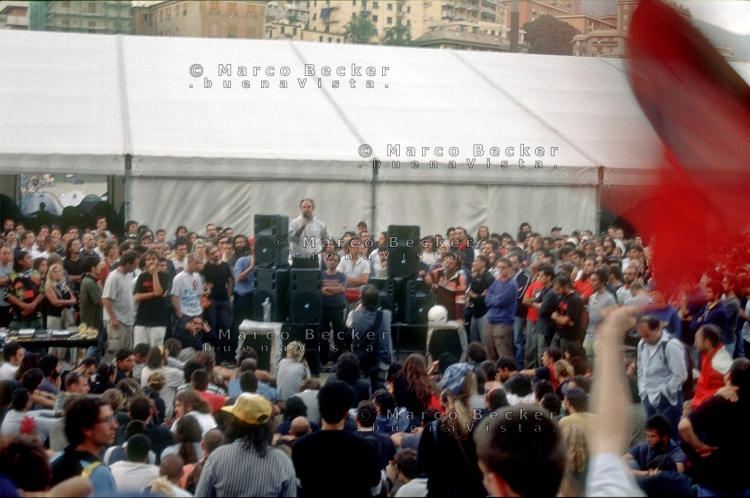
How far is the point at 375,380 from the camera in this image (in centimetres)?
767

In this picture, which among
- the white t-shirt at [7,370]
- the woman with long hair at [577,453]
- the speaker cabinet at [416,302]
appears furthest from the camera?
the speaker cabinet at [416,302]

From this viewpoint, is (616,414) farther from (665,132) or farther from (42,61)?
(42,61)

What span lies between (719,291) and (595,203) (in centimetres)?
576

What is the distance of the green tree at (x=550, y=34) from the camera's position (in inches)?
237

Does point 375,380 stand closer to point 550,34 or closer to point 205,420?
A: point 205,420

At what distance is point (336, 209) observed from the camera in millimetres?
12984

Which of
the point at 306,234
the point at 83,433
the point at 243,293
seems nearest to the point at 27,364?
the point at 83,433

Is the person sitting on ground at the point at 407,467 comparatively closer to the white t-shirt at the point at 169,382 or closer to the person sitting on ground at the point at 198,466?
the person sitting on ground at the point at 198,466

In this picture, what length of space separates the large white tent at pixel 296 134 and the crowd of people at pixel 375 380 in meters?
0.68

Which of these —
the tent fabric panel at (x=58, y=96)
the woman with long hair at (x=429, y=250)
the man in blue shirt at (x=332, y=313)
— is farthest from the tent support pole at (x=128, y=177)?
the woman with long hair at (x=429, y=250)

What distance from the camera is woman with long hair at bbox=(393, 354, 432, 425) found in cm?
606

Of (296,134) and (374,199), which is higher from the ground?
(296,134)

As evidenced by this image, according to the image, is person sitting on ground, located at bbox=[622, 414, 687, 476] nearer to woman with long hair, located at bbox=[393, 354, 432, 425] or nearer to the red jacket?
the red jacket

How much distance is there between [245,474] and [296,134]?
944 cm
